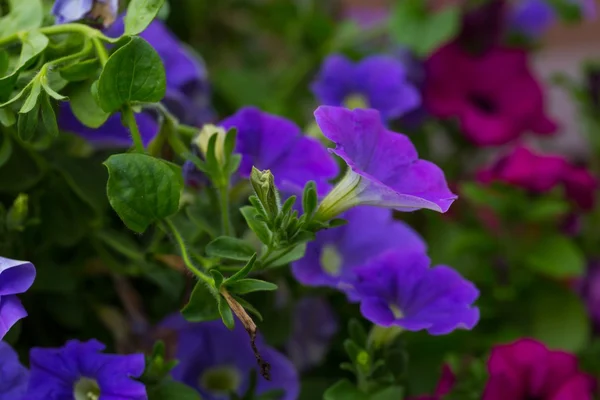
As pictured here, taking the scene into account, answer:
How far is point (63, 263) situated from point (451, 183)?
368 millimetres

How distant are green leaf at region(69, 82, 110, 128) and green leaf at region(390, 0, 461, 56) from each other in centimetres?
38

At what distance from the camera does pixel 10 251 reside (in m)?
0.43

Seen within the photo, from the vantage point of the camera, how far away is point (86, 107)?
38 centimetres

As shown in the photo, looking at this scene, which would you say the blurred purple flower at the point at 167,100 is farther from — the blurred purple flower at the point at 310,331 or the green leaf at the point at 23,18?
the blurred purple flower at the point at 310,331

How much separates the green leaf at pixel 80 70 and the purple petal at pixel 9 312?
0.36ft

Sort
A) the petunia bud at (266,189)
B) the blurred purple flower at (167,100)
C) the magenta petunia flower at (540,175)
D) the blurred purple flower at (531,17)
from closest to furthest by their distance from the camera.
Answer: the petunia bud at (266,189) < the blurred purple flower at (167,100) < the magenta petunia flower at (540,175) < the blurred purple flower at (531,17)

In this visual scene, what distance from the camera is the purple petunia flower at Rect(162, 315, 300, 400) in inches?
17.8

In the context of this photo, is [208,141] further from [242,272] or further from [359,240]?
[359,240]

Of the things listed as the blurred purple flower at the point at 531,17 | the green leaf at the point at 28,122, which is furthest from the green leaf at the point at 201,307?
the blurred purple flower at the point at 531,17

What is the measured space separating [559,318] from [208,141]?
42 cm

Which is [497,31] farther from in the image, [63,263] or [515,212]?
[63,263]

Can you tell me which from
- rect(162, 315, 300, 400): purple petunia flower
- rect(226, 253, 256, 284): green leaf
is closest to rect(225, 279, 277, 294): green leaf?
rect(226, 253, 256, 284): green leaf

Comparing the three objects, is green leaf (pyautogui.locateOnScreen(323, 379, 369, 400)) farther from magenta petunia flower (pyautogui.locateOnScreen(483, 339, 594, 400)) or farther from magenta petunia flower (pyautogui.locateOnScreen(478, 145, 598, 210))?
magenta petunia flower (pyautogui.locateOnScreen(478, 145, 598, 210))

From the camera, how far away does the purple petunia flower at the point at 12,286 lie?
0.34 meters
